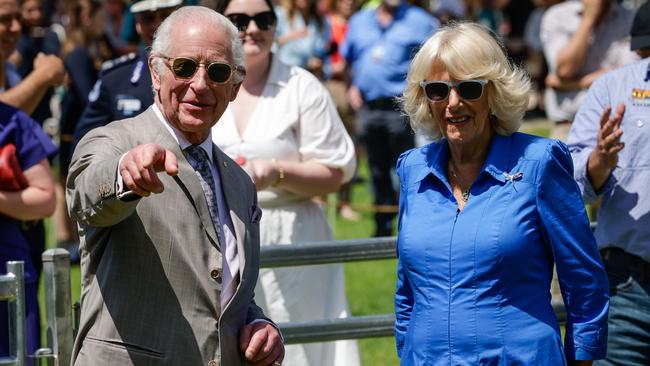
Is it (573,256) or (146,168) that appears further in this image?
(573,256)

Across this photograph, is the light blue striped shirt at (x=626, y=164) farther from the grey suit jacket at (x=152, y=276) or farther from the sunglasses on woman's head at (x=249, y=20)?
the grey suit jacket at (x=152, y=276)

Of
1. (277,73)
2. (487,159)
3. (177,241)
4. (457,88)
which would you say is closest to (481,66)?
(457,88)

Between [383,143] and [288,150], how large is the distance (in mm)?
6848

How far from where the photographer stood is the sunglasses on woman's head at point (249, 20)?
18.4ft

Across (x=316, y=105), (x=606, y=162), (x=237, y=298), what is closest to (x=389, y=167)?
(x=316, y=105)

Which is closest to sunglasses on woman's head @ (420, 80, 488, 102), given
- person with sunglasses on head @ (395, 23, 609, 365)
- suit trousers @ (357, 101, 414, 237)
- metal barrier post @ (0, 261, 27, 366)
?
person with sunglasses on head @ (395, 23, 609, 365)

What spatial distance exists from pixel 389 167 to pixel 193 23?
28.7 feet

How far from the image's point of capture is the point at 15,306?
169 inches

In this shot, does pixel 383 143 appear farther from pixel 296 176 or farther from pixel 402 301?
pixel 402 301

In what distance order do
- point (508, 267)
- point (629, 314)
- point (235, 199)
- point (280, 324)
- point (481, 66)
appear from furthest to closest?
point (280, 324)
point (629, 314)
point (481, 66)
point (508, 267)
point (235, 199)

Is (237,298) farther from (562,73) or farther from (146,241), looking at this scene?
(562,73)

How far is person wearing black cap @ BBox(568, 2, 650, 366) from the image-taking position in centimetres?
478

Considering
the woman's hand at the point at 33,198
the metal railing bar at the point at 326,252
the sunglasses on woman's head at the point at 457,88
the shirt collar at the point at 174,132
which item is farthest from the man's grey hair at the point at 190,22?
the woman's hand at the point at 33,198

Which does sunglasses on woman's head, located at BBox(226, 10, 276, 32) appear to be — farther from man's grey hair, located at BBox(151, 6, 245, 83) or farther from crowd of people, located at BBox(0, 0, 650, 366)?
man's grey hair, located at BBox(151, 6, 245, 83)
